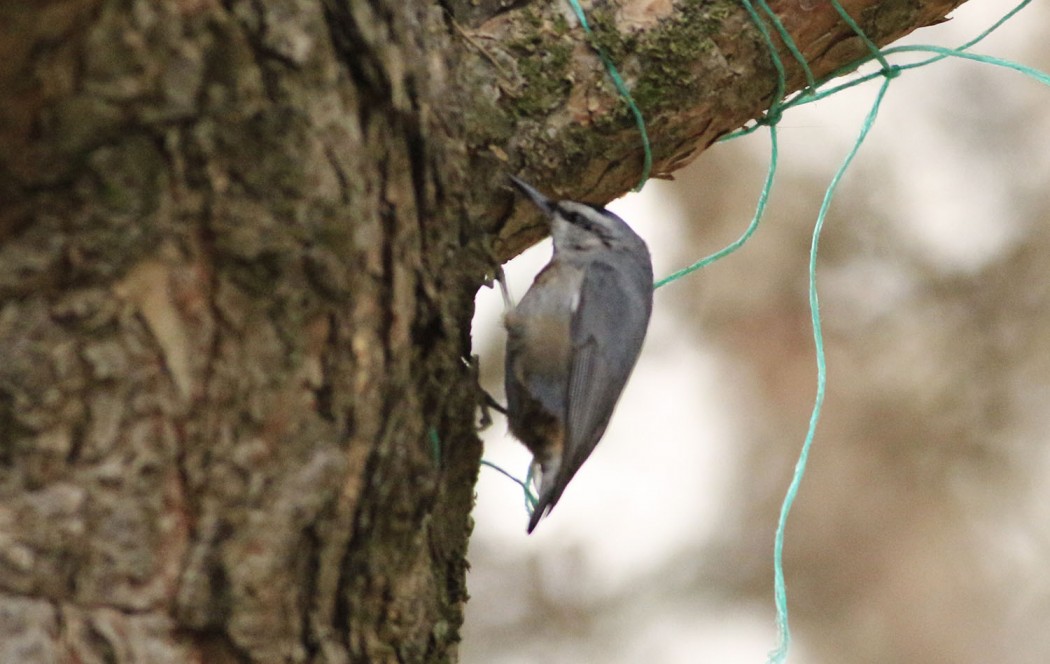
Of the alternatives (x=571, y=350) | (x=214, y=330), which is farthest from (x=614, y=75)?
(x=214, y=330)

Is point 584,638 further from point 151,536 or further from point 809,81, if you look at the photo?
point 151,536

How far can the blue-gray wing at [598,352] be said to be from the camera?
8.54 ft

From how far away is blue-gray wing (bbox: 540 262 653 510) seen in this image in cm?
260

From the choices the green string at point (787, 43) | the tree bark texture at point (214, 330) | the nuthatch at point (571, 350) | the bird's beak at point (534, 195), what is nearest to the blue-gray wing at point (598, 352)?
the nuthatch at point (571, 350)

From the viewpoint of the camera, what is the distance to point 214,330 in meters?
1.38

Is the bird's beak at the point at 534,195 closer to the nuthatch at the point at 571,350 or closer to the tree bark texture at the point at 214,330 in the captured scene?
the nuthatch at the point at 571,350

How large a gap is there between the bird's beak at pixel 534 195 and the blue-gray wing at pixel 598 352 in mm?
573

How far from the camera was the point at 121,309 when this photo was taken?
1.35 metres

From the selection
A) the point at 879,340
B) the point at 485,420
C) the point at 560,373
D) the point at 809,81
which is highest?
the point at 879,340

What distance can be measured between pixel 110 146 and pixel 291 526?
0.50 meters

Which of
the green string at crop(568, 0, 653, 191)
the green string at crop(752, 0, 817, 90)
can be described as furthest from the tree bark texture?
the green string at crop(752, 0, 817, 90)

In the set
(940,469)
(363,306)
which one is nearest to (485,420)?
(363,306)

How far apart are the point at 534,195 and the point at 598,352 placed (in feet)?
2.26

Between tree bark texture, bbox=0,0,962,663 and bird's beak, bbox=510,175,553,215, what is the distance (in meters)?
0.48
